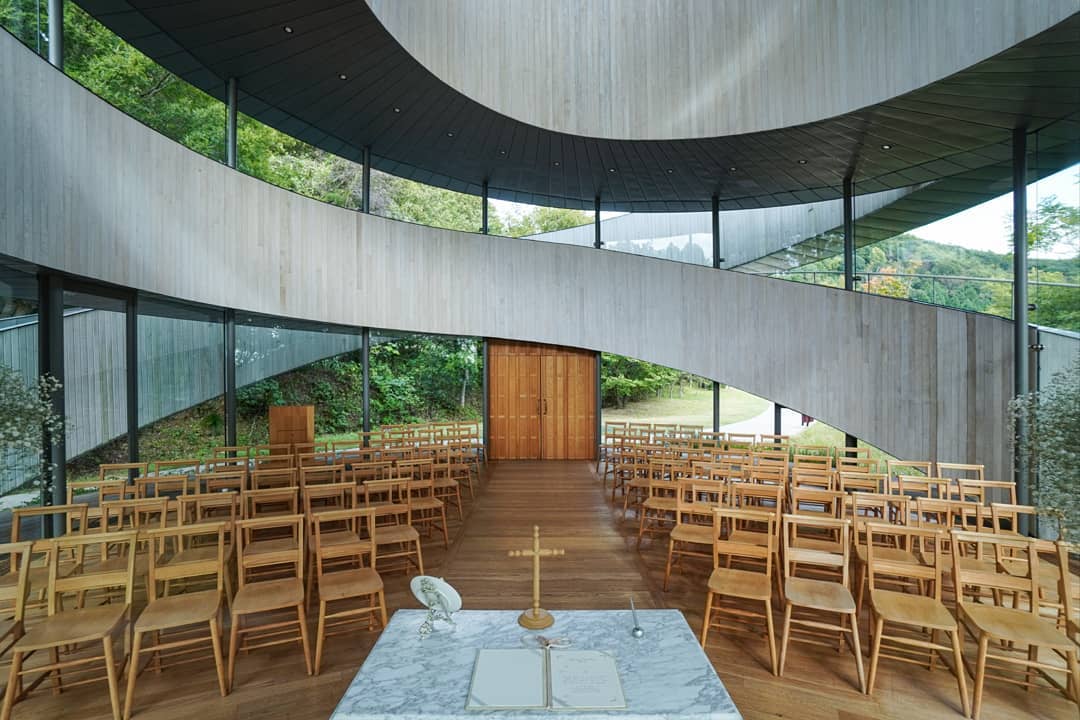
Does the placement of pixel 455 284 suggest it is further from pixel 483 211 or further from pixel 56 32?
pixel 56 32

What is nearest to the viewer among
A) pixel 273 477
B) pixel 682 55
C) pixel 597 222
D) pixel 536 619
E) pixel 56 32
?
pixel 536 619

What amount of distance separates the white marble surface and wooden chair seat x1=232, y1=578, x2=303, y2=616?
1.00 meters

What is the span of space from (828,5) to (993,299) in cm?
440

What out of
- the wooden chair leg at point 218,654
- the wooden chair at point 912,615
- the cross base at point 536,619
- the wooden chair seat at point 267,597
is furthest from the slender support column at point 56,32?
the wooden chair at point 912,615

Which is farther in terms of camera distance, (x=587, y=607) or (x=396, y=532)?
(x=396, y=532)

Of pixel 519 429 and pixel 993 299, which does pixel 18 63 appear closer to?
pixel 519 429

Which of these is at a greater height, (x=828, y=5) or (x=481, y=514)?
(x=828, y=5)

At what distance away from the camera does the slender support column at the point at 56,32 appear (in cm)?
490

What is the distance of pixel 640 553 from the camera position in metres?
5.53

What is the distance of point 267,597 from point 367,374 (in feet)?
21.5

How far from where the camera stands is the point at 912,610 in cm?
329

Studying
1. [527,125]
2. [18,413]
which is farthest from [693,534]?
[527,125]

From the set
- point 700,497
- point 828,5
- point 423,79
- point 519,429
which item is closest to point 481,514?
point 700,497

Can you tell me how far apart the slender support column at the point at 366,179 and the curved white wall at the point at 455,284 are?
0.62 metres
